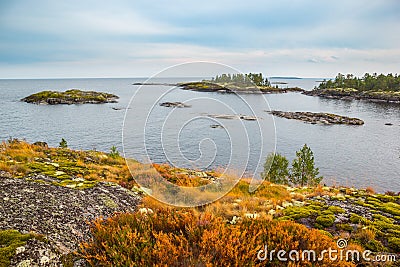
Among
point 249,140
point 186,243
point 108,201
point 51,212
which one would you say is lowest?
point 249,140

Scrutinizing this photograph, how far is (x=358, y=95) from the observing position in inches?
6019

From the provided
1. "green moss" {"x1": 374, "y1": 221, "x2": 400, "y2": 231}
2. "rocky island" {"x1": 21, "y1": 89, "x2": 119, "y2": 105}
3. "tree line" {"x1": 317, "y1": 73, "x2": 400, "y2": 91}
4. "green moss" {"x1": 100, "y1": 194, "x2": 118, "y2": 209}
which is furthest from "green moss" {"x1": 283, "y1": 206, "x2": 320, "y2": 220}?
"tree line" {"x1": 317, "y1": 73, "x2": 400, "y2": 91}

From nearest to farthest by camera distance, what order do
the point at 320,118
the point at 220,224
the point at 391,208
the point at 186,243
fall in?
the point at 186,243, the point at 220,224, the point at 391,208, the point at 320,118

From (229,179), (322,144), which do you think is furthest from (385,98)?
(229,179)

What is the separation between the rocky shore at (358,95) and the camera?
133 m

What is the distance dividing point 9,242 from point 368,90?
18110cm

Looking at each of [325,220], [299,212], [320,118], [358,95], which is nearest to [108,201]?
[299,212]

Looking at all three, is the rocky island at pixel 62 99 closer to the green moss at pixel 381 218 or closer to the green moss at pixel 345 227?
the green moss at pixel 381 218

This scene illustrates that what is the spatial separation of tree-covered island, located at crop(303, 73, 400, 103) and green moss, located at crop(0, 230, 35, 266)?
157 meters

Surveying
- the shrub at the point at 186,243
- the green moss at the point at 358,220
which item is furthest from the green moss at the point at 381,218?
the shrub at the point at 186,243

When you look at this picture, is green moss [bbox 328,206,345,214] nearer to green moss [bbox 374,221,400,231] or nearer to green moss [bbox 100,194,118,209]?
green moss [bbox 374,221,400,231]

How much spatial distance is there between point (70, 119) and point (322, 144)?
205ft

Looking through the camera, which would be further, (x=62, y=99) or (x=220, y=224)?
(x=62, y=99)

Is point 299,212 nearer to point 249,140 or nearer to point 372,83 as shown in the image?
point 249,140
